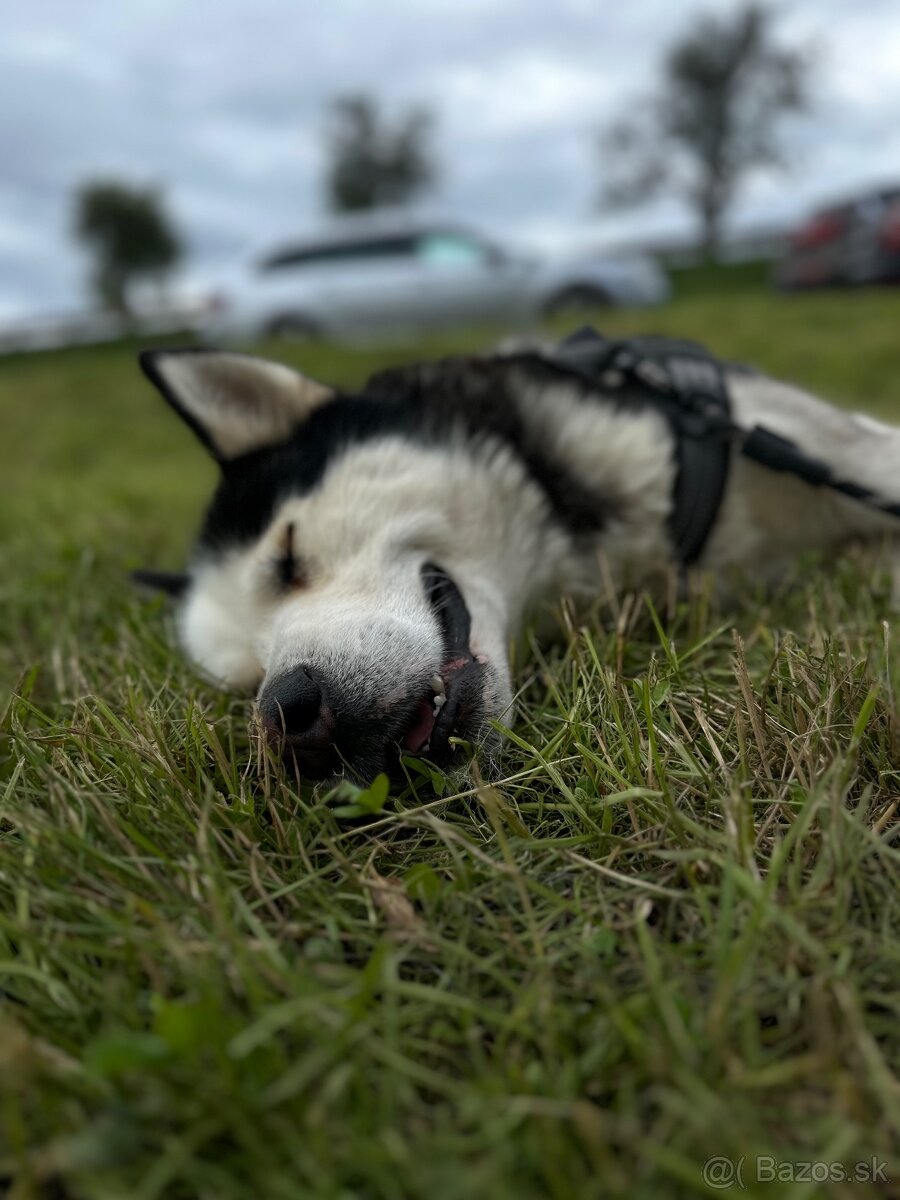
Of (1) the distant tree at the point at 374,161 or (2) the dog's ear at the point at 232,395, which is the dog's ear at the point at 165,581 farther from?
(1) the distant tree at the point at 374,161

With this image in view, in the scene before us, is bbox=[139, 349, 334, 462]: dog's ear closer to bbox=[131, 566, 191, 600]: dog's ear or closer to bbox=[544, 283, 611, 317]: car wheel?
bbox=[131, 566, 191, 600]: dog's ear

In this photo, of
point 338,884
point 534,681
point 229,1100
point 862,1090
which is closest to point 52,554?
point 534,681

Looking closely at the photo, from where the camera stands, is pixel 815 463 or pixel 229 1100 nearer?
pixel 229 1100

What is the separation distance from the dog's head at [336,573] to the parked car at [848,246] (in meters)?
13.3

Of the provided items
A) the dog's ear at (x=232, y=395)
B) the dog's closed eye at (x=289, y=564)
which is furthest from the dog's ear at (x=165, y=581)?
the dog's closed eye at (x=289, y=564)

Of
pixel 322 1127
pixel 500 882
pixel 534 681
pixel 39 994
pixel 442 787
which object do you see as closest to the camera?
pixel 322 1127

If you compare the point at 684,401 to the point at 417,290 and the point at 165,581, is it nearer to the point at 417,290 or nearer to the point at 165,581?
the point at 165,581

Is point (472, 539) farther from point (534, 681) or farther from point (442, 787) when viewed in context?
point (442, 787)

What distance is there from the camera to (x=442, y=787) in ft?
4.74

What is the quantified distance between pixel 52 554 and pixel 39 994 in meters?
2.80

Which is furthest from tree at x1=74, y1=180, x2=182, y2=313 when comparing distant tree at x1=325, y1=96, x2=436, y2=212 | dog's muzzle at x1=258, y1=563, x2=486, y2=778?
dog's muzzle at x1=258, y1=563, x2=486, y2=778

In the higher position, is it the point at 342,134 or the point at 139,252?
the point at 342,134

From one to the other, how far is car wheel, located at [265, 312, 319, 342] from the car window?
6.45ft

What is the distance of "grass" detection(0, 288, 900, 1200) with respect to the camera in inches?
31.6
